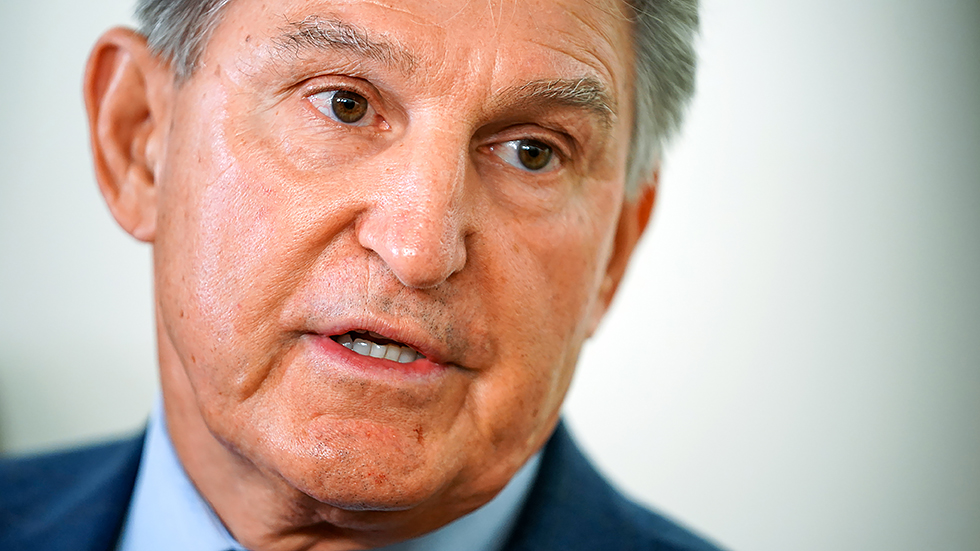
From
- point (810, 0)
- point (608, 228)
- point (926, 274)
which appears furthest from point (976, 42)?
A: point (608, 228)

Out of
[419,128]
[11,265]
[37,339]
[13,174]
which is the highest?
[419,128]

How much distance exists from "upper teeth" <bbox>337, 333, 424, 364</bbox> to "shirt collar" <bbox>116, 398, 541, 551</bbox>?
0.36m

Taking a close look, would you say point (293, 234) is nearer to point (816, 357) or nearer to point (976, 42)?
point (816, 357)

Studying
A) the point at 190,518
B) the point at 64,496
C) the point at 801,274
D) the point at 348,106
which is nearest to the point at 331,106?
the point at 348,106

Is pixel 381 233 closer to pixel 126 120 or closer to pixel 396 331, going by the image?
pixel 396 331

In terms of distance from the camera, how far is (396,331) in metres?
1.11

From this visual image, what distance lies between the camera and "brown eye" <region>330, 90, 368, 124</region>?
46.9 inches

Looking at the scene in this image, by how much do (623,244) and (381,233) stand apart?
1.88ft

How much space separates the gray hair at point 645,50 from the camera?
51.4 inches

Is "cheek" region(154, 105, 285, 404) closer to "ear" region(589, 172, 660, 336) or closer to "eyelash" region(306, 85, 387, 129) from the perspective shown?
"eyelash" region(306, 85, 387, 129)

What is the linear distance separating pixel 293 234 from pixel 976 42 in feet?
7.50

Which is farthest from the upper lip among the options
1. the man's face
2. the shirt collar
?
the shirt collar

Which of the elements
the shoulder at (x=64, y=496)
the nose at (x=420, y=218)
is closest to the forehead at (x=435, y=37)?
the nose at (x=420, y=218)

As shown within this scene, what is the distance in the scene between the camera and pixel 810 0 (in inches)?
102
